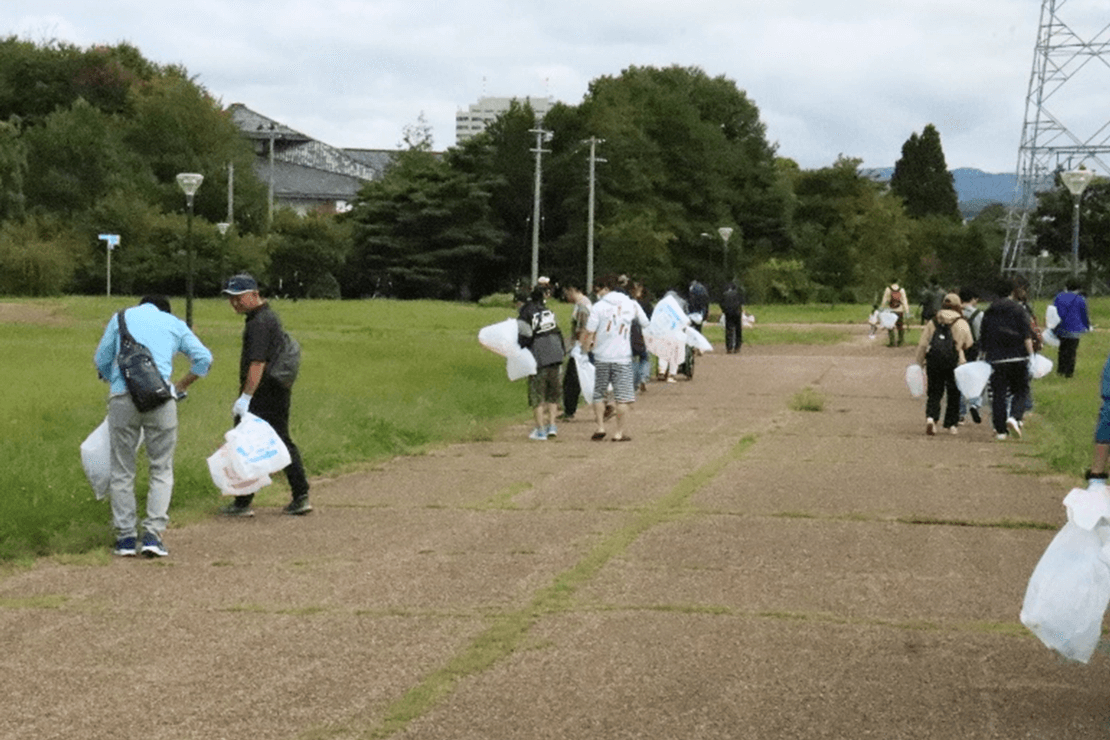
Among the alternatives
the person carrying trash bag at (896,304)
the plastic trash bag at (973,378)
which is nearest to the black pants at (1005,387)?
the plastic trash bag at (973,378)

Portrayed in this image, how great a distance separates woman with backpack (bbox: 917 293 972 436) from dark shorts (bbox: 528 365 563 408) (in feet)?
13.7

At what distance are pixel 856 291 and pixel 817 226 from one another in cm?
1608

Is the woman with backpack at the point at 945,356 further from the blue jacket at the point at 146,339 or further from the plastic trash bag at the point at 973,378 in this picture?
the blue jacket at the point at 146,339

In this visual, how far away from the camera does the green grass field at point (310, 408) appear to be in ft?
40.3

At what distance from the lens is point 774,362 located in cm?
3534

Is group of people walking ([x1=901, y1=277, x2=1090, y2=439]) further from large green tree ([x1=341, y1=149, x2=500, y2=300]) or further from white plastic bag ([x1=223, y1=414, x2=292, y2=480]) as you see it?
large green tree ([x1=341, y1=149, x2=500, y2=300])

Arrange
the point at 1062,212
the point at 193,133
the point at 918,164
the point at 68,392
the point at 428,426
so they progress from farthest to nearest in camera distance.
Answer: the point at 918,164, the point at 193,133, the point at 1062,212, the point at 68,392, the point at 428,426

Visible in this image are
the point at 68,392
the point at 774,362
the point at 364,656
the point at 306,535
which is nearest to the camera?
the point at 364,656

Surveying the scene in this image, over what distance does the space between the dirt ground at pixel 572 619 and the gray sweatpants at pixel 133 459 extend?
34 centimetres

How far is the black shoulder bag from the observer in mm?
10438

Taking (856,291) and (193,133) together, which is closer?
(856,291)

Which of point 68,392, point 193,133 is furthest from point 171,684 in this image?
point 193,133

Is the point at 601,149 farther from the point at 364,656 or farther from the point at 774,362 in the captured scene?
the point at 364,656

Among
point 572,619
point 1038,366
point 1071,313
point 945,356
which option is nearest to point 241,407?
point 572,619
